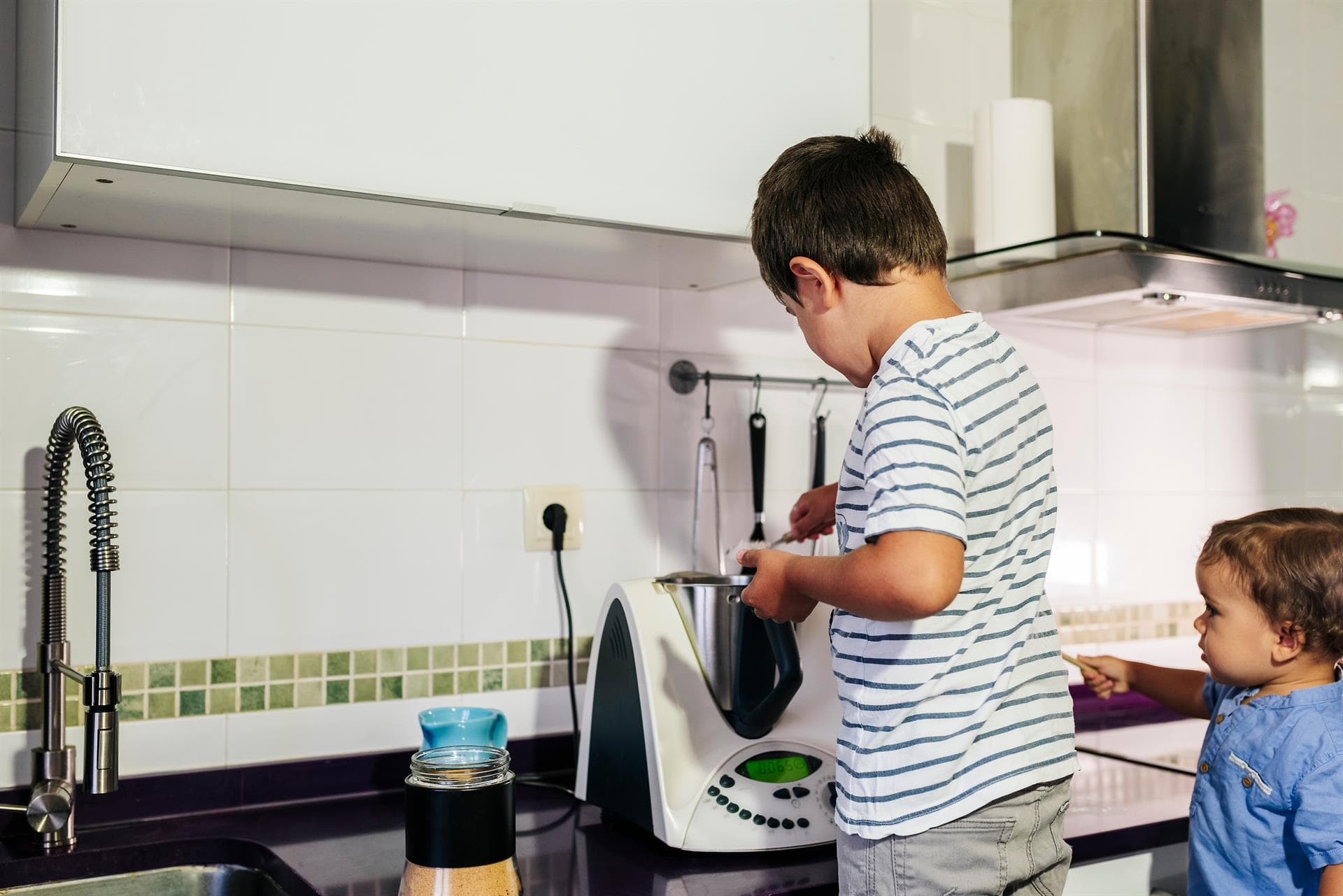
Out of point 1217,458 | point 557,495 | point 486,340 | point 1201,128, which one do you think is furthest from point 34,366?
point 1217,458

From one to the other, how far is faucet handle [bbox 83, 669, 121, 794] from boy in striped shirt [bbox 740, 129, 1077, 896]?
23.9 inches

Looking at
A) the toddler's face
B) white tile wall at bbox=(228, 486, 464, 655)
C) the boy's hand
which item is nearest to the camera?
the toddler's face

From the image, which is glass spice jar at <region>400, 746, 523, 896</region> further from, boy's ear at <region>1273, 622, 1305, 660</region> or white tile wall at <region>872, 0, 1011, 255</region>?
white tile wall at <region>872, 0, 1011, 255</region>

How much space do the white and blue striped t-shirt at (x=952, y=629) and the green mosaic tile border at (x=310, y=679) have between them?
595mm

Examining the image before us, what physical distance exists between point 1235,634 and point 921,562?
1.82 ft

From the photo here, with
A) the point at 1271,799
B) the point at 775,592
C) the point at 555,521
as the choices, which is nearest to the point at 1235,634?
the point at 1271,799

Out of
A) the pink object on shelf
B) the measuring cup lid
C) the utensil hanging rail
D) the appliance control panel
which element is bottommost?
the appliance control panel

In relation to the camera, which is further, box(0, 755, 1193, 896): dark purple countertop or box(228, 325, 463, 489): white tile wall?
box(228, 325, 463, 489): white tile wall

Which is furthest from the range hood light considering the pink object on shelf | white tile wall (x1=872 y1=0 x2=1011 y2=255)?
white tile wall (x1=872 y1=0 x2=1011 y2=255)

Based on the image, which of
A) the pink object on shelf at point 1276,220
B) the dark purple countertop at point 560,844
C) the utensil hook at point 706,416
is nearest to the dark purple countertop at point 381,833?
the dark purple countertop at point 560,844

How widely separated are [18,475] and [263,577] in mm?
258

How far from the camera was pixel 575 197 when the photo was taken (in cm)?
114

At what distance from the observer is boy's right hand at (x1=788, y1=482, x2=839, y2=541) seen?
48.7 inches

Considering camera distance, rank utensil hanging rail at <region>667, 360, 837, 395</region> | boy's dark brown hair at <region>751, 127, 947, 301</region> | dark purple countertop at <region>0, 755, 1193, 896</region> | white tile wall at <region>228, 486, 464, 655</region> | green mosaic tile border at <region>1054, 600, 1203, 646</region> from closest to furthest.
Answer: boy's dark brown hair at <region>751, 127, 947, 301</region> < dark purple countertop at <region>0, 755, 1193, 896</region> < white tile wall at <region>228, 486, 464, 655</region> < utensil hanging rail at <region>667, 360, 837, 395</region> < green mosaic tile border at <region>1054, 600, 1203, 646</region>
